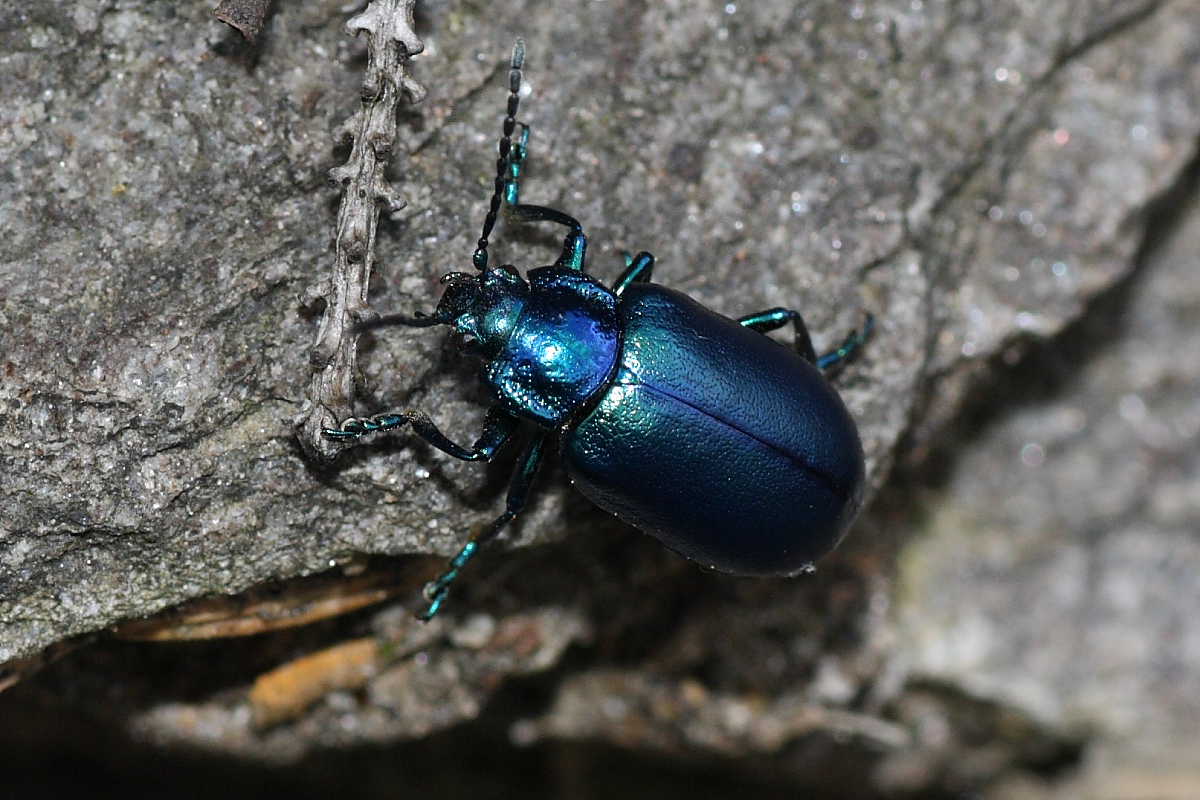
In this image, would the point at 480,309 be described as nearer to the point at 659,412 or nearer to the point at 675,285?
the point at 659,412

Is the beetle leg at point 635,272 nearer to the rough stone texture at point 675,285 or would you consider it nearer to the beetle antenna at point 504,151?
the rough stone texture at point 675,285

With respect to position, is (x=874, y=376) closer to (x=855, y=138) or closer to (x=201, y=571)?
(x=855, y=138)

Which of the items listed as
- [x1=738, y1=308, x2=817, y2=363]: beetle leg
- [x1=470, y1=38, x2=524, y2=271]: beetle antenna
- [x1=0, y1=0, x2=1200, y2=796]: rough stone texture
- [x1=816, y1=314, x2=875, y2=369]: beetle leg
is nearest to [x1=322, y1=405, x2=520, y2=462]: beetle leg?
[x1=0, y1=0, x2=1200, y2=796]: rough stone texture

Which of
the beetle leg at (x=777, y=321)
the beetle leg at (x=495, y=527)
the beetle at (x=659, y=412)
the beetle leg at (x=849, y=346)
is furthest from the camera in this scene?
the beetle leg at (x=849, y=346)

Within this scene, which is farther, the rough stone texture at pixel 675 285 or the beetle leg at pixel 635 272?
the beetle leg at pixel 635 272

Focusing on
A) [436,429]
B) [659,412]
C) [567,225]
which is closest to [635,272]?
[567,225]

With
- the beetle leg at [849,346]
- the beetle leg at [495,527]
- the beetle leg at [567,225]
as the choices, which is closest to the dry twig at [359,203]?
the beetle leg at [567,225]

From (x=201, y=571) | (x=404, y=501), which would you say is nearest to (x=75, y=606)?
(x=201, y=571)

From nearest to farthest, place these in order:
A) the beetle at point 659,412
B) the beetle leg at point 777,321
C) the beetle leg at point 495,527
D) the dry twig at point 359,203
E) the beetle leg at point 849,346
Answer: the dry twig at point 359,203 → the beetle at point 659,412 → the beetle leg at point 495,527 → the beetle leg at point 777,321 → the beetle leg at point 849,346

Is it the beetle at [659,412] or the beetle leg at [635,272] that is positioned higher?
the beetle leg at [635,272]

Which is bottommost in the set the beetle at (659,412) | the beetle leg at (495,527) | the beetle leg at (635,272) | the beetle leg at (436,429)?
the beetle leg at (495,527)
